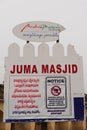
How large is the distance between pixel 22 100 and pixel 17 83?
38 cm

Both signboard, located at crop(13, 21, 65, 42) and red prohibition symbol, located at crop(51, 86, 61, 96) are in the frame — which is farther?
signboard, located at crop(13, 21, 65, 42)

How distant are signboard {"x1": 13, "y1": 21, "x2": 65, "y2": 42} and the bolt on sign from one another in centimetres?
21

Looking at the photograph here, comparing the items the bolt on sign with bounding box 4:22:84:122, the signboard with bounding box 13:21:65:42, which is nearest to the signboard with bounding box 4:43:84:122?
the bolt on sign with bounding box 4:22:84:122

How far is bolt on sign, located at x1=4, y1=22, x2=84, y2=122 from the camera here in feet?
22.0

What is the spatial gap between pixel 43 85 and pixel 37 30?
1272mm

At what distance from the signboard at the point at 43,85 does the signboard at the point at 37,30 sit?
0.25 m

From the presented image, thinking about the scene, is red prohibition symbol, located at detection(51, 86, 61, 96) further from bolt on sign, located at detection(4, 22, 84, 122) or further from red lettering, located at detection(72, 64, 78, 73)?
red lettering, located at detection(72, 64, 78, 73)

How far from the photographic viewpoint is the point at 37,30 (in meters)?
7.13

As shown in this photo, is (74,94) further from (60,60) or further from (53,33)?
(53,33)

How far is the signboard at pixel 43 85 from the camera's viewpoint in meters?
6.69

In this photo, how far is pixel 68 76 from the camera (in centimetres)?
688

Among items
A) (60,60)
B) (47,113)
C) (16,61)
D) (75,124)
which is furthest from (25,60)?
(75,124)

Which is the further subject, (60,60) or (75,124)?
(75,124)

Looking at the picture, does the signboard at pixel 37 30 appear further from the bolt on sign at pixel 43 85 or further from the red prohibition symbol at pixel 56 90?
the red prohibition symbol at pixel 56 90
